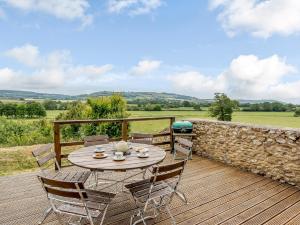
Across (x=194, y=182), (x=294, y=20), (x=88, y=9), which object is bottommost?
(x=194, y=182)

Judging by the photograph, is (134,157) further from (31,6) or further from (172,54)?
(172,54)

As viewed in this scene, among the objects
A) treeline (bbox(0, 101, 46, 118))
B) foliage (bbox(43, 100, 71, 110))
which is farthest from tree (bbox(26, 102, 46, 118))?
foliage (bbox(43, 100, 71, 110))

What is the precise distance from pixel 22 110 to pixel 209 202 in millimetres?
16737

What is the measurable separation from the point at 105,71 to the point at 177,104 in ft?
19.6

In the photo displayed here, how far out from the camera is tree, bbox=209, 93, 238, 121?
882 inches

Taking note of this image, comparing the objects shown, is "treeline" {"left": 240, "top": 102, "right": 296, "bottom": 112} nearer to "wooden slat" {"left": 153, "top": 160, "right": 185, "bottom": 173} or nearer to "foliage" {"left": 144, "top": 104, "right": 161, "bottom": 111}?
"foliage" {"left": 144, "top": 104, "right": 161, "bottom": 111}

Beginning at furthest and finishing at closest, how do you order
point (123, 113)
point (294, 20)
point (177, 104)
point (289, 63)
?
point (177, 104) < point (289, 63) < point (123, 113) < point (294, 20)

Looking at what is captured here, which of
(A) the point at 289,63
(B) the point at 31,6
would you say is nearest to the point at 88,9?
(B) the point at 31,6

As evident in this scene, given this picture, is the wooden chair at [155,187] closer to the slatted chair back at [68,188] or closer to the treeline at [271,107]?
the slatted chair back at [68,188]

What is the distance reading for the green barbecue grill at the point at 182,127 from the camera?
21.6ft

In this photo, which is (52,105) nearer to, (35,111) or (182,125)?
(35,111)

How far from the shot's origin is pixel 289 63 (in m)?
12.2

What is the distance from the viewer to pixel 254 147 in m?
5.20

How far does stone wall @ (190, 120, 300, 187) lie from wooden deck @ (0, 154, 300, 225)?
27 centimetres
